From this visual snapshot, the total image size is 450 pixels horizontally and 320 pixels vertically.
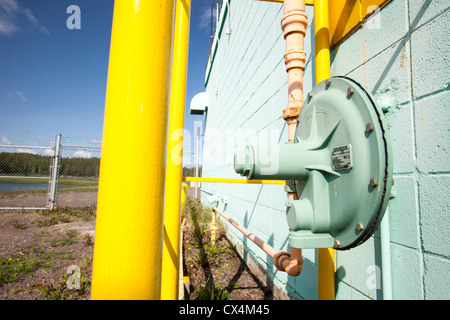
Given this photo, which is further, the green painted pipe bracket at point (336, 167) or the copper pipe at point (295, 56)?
the copper pipe at point (295, 56)

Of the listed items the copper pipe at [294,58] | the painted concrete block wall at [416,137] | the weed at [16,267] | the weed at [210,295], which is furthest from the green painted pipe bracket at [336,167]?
the weed at [16,267]

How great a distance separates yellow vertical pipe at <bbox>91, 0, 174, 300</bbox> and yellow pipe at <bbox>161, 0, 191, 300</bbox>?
699mm

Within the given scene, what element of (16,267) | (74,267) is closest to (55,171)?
(16,267)

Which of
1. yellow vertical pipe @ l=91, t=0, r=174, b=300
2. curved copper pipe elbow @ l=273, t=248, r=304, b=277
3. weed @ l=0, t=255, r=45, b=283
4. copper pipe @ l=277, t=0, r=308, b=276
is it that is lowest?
weed @ l=0, t=255, r=45, b=283

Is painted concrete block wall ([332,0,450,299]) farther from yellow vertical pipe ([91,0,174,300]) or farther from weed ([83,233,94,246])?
weed ([83,233,94,246])

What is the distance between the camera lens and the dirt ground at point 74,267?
9.06ft

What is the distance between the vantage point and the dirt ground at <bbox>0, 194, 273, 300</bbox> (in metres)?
2.76

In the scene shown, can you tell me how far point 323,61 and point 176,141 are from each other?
104 centimetres

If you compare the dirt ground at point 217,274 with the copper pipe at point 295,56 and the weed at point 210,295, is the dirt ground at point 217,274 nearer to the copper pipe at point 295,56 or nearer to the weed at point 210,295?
the weed at point 210,295

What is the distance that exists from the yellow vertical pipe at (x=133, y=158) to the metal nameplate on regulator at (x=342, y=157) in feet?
2.06

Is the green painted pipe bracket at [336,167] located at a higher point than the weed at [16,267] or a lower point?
higher

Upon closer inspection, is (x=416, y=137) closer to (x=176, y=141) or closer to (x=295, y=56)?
(x=295, y=56)

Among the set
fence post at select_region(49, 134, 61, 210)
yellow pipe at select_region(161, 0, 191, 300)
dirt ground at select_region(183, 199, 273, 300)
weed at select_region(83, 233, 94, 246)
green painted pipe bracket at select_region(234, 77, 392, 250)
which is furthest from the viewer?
fence post at select_region(49, 134, 61, 210)

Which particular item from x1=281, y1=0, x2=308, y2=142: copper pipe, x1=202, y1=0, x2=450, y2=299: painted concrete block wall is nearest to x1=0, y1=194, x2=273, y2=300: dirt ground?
x1=202, y1=0, x2=450, y2=299: painted concrete block wall
